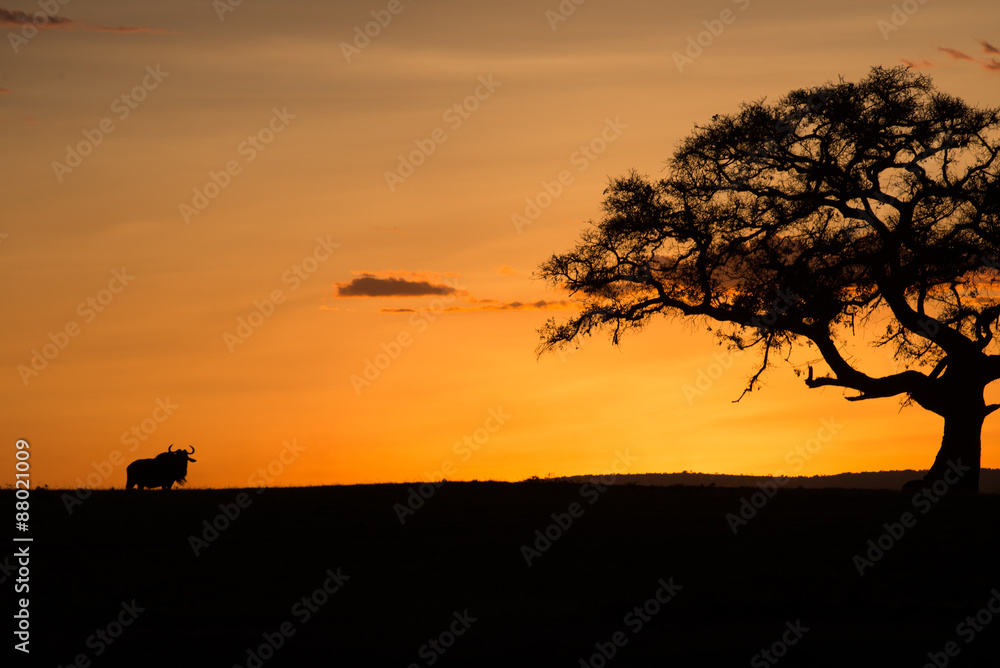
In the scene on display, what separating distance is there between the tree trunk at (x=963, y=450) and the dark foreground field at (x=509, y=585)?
16.0 feet

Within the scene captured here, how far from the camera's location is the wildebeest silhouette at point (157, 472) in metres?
37.5

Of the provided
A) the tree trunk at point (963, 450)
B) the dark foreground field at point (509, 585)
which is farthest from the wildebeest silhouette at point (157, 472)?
the tree trunk at point (963, 450)

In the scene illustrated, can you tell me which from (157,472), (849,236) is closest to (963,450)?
(849,236)

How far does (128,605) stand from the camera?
44.5 feet

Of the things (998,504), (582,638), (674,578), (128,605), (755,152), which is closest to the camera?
(582,638)

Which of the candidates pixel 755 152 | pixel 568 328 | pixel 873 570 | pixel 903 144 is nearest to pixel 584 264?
pixel 568 328

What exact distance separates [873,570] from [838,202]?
48.5 ft

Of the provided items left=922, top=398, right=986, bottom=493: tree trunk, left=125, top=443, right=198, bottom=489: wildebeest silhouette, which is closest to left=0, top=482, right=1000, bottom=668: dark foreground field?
left=922, top=398, right=986, bottom=493: tree trunk

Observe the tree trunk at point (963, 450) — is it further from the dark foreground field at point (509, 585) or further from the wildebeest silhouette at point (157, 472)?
the wildebeest silhouette at point (157, 472)

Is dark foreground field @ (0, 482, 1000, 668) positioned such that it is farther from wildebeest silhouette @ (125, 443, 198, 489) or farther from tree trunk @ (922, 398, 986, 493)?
wildebeest silhouette @ (125, 443, 198, 489)

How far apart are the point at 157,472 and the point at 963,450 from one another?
27521 mm

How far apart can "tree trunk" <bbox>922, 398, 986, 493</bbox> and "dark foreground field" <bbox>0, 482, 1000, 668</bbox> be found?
4886mm

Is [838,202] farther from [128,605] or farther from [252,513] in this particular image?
[128,605]

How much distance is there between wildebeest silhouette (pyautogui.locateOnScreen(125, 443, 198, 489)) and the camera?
37469 millimetres
